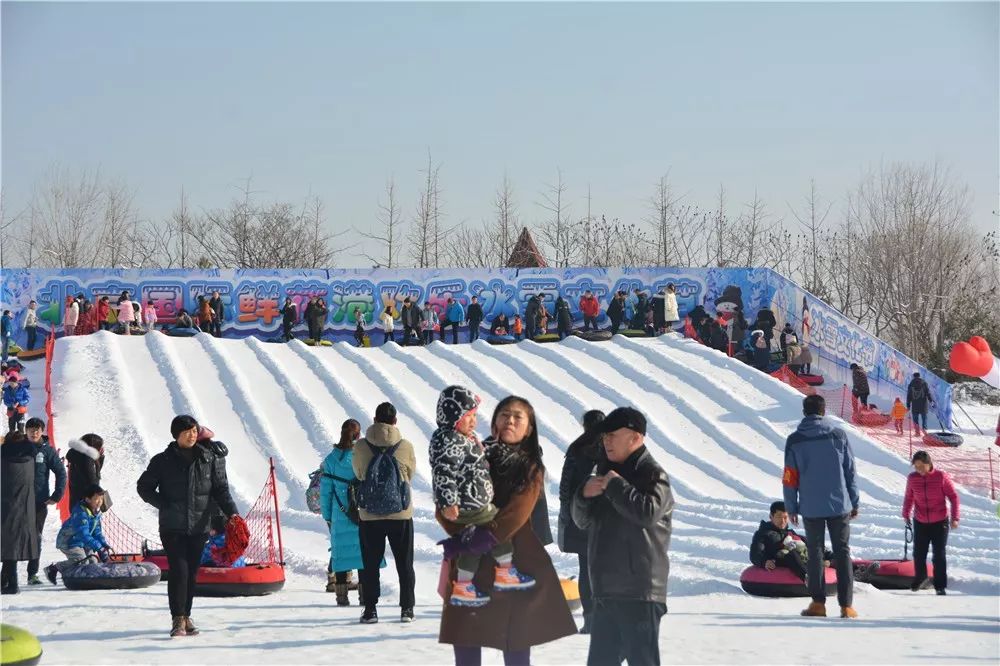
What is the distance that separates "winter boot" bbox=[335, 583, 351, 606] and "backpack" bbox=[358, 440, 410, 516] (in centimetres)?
134

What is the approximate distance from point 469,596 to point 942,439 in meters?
21.3

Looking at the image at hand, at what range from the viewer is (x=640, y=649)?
584 cm

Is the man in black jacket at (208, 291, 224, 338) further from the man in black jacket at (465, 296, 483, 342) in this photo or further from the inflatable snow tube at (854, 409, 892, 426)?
the inflatable snow tube at (854, 409, 892, 426)

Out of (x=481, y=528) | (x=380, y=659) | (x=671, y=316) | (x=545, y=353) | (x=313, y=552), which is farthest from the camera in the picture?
(x=671, y=316)

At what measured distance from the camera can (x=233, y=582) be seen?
10844 mm

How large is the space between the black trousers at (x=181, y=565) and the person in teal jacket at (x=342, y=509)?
1.53 meters

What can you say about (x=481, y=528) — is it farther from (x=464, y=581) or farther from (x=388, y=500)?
(x=388, y=500)

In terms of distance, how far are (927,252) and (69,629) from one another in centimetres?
4358

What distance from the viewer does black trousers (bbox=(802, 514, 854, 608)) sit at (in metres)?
9.22

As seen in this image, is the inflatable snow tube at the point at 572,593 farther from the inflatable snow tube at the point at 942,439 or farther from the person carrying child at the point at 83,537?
the inflatable snow tube at the point at 942,439

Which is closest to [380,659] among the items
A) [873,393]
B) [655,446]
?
[655,446]

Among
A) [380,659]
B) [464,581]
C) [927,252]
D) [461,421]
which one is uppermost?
[927,252]

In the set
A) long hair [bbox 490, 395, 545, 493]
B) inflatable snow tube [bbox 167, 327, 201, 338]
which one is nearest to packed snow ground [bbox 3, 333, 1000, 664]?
inflatable snow tube [bbox 167, 327, 201, 338]

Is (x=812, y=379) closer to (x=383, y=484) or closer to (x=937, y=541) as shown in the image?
(x=937, y=541)
